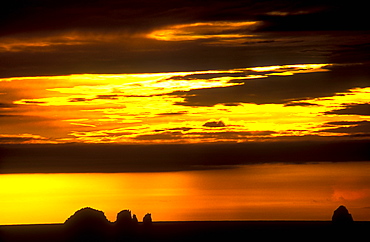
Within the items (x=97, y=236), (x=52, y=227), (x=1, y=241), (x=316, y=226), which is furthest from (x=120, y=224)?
(x=316, y=226)

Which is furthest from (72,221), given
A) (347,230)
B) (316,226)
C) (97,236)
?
(316,226)

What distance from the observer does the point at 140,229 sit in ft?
366

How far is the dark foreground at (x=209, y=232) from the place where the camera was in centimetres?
10831

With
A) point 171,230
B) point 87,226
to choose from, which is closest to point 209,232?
point 171,230

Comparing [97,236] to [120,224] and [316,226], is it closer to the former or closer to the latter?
[120,224]

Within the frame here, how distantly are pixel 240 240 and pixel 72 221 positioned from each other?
23.2 metres

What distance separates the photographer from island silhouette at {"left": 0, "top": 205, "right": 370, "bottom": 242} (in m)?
108

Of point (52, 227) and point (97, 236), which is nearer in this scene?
point (97, 236)

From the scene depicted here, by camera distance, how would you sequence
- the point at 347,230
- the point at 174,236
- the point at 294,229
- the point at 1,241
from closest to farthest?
the point at 347,230 → the point at 1,241 → the point at 174,236 → the point at 294,229

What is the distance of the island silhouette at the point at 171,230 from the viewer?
10806cm

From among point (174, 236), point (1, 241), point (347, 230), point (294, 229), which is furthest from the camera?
point (294, 229)

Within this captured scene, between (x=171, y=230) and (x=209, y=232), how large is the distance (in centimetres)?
536

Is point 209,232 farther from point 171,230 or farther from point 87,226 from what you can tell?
point 87,226

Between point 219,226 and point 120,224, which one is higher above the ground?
point 219,226
